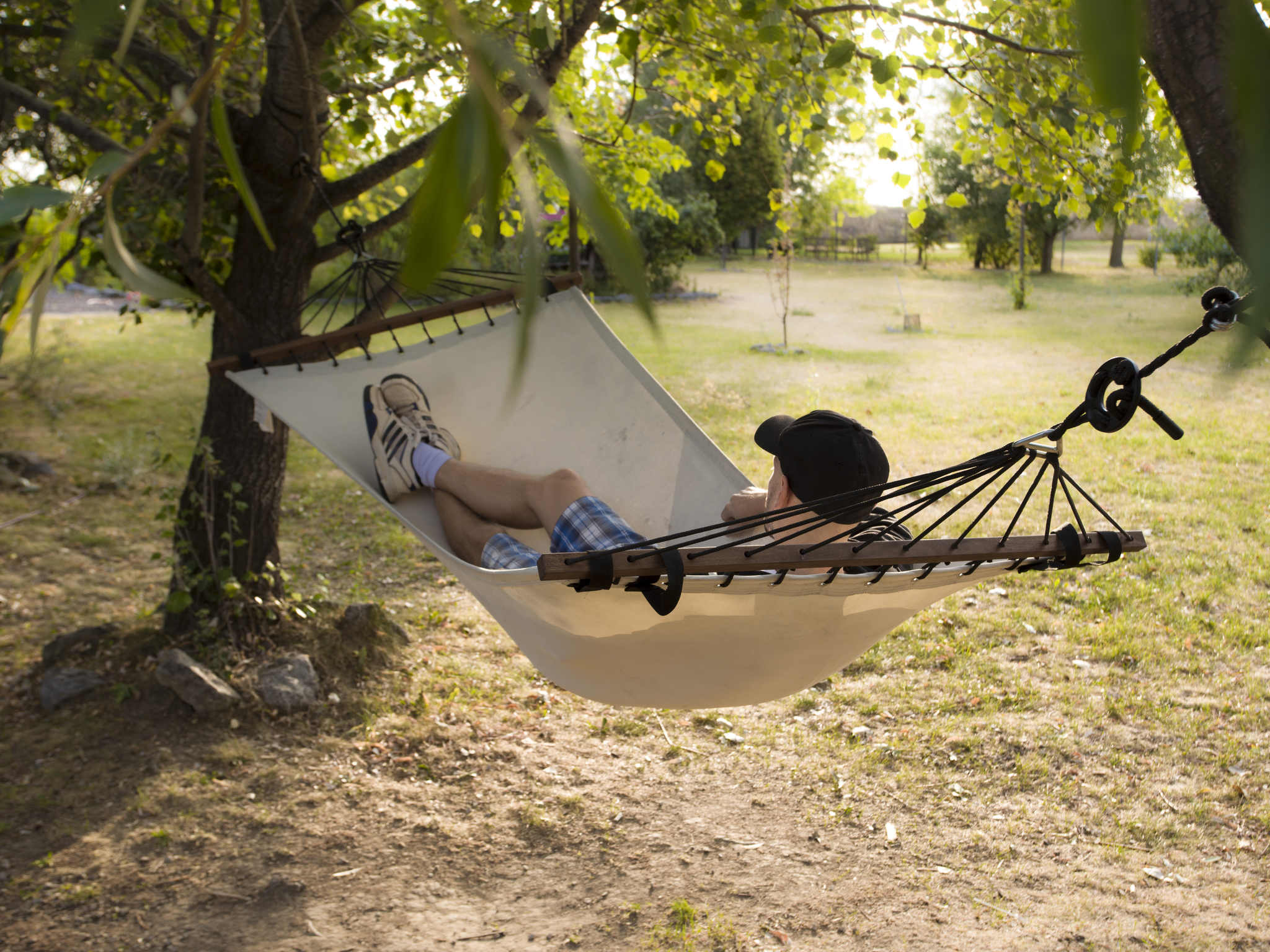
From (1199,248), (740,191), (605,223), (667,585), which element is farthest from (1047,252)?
(605,223)

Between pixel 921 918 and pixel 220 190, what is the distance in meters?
2.41

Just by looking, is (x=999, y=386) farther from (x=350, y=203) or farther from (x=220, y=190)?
(x=220, y=190)

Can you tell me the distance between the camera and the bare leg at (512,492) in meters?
2.10

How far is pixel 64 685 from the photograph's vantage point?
2.47m

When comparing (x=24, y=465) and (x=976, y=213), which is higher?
(x=976, y=213)

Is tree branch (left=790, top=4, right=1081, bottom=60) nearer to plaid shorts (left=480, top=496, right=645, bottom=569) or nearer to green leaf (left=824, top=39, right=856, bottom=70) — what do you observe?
green leaf (left=824, top=39, right=856, bottom=70)

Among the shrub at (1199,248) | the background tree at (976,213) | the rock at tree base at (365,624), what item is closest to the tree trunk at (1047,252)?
the background tree at (976,213)

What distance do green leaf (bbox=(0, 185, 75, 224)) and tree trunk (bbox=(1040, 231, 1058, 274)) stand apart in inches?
751

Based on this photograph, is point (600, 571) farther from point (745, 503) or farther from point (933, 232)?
point (933, 232)

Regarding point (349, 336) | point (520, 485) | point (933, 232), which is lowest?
point (520, 485)

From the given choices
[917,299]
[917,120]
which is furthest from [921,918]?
[917,299]

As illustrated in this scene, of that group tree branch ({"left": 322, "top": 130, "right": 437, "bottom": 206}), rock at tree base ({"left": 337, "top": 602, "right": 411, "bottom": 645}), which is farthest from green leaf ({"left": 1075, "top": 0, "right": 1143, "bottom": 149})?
rock at tree base ({"left": 337, "top": 602, "right": 411, "bottom": 645})

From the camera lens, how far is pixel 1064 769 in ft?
7.44

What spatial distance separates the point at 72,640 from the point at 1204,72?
294 centimetres
